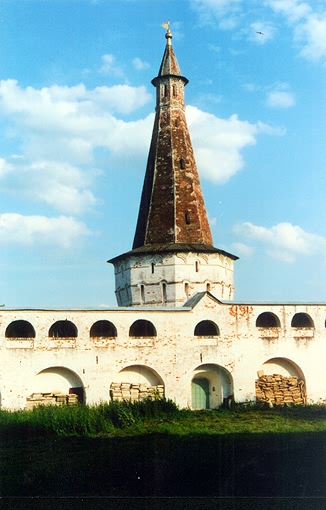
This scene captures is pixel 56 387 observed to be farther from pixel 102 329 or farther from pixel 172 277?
pixel 172 277

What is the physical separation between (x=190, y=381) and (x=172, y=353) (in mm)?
1270

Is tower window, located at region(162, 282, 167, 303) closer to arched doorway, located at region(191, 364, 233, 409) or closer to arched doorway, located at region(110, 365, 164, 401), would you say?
arched doorway, located at region(191, 364, 233, 409)

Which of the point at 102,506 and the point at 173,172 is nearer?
the point at 102,506

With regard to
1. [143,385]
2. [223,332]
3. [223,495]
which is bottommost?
[223,495]

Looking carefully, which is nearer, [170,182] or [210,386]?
[210,386]

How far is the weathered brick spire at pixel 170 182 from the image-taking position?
27.0 m

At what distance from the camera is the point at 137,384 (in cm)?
2288

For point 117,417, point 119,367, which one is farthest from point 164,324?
point 117,417

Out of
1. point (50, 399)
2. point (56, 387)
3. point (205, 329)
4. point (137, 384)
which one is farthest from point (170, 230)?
point (50, 399)

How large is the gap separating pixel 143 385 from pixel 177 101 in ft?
46.4

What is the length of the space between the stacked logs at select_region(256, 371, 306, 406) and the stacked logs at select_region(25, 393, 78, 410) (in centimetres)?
716

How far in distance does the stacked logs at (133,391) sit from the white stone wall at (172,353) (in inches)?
9.4

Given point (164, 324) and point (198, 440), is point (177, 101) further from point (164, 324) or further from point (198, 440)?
point (198, 440)

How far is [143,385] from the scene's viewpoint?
2277cm
